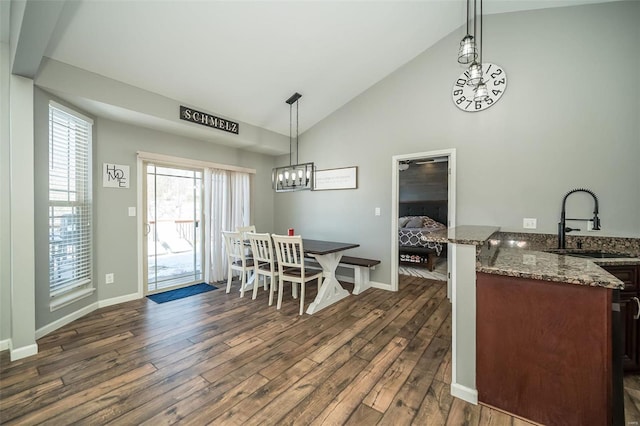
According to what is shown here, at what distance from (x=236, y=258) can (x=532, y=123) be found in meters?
4.24

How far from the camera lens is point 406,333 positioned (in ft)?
8.66

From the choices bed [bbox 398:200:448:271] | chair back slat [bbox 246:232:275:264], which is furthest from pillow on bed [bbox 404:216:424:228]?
chair back slat [bbox 246:232:275:264]

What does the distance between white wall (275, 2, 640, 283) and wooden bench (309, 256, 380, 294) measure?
171 millimetres

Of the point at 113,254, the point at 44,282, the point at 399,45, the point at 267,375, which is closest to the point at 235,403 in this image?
the point at 267,375

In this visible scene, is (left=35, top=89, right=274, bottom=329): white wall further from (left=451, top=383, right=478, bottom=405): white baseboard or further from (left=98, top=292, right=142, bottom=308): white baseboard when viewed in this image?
(left=451, top=383, right=478, bottom=405): white baseboard

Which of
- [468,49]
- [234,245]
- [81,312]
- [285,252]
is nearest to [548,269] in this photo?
[468,49]

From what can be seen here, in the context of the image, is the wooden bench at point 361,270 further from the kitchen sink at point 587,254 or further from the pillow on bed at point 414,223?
the pillow on bed at point 414,223

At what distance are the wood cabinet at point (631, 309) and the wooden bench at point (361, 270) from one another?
7.92ft

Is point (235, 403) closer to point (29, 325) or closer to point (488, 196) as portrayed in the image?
point (29, 325)

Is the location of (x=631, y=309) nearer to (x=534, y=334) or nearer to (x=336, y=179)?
(x=534, y=334)

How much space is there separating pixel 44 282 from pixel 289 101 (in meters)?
3.55

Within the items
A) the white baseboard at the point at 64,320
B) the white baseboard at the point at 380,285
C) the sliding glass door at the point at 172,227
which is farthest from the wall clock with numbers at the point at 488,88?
the white baseboard at the point at 64,320

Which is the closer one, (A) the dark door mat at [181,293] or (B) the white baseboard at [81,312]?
(B) the white baseboard at [81,312]

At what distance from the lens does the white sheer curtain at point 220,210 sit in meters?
4.32
